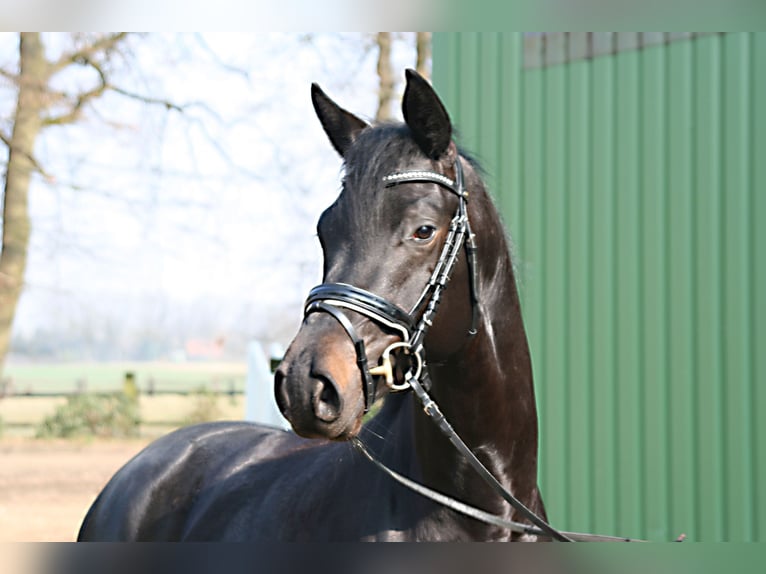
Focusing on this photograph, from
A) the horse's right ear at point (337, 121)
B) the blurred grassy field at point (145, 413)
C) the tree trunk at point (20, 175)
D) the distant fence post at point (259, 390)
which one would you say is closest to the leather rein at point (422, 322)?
the horse's right ear at point (337, 121)

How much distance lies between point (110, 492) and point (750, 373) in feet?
12.9

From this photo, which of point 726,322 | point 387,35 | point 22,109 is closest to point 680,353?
point 726,322

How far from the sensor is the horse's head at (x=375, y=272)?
1955mm

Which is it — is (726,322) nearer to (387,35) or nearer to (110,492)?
(110,492)

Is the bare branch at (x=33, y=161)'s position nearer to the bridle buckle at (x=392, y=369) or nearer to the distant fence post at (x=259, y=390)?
the distant fence post at (x=259, y=390)

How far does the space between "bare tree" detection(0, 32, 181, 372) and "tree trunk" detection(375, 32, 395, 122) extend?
3.90 m

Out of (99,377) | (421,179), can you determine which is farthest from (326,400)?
(99,377)

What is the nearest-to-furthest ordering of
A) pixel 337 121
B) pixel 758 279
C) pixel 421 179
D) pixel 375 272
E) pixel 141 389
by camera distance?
pixel 375 272
pixel 421 179
pixel 337 121
pixel 758 279
pixel 141 389

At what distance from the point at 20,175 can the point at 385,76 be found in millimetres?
5757

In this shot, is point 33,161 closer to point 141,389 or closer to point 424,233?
point 141,389

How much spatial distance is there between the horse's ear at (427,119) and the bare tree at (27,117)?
10568mm

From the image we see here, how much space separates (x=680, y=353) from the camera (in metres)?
5.35

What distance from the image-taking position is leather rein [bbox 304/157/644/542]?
2082 mm

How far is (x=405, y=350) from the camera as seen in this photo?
2.17 m
